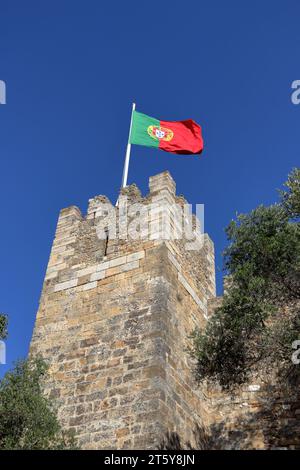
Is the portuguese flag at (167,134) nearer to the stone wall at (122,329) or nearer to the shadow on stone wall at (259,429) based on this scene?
the stone wall at (122,329)

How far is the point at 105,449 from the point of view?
970 centimetres

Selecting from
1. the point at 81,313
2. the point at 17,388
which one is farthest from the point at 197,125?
the point at 17,388

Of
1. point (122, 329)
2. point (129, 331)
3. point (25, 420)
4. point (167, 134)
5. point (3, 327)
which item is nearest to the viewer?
point (25, 420)

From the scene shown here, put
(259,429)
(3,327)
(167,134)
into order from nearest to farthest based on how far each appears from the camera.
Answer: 1. (3,327)
2. (259,429)
3. (167,134)

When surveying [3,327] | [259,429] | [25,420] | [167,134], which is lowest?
[25,420]

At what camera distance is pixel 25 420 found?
915cm

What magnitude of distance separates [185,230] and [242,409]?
4.34 meters

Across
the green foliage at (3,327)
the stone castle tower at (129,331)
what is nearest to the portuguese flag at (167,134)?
the stone castle tower at (129,331)

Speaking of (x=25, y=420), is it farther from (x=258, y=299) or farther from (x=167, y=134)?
(x=167, y=134)

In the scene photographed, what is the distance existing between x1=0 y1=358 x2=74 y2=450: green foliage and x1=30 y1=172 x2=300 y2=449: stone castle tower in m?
0.80

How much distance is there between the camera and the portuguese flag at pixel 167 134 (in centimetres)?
1588

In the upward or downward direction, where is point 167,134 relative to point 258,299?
upward

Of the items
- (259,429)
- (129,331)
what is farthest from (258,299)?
(259,429)

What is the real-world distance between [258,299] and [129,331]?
289 cm
